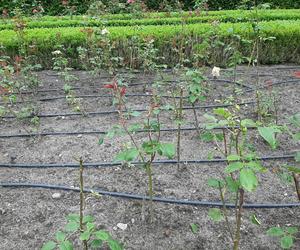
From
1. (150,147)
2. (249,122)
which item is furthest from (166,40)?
(249,122)

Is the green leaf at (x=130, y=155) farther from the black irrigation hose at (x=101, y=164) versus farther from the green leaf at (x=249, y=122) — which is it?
the black irrigation hose at (x=101, y=164)

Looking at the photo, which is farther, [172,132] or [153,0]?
[153,0]

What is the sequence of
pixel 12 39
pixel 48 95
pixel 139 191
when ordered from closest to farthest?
pixel 139 191 → pixel 48 95 → pixel 12 39

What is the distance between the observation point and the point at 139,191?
118 inches

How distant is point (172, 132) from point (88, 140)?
2.53 feet

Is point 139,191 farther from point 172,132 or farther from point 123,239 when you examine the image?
point 172,132

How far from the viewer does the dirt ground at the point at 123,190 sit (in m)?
2.56

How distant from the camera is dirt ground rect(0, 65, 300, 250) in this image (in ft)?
8.39

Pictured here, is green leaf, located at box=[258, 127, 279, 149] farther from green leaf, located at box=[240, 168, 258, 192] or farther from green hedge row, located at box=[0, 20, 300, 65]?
green hedge row, located at box=[0, 20, 300, 65]

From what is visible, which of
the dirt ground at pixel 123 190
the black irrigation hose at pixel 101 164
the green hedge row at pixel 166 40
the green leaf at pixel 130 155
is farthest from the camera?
the green hedge row at pixel 166 40

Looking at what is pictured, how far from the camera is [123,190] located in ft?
9.86

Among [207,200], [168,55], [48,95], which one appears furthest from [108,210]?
[168,55]

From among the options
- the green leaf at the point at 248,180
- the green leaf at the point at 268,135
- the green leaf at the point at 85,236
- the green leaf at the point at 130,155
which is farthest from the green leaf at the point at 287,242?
the green leaf at the point at 85,236

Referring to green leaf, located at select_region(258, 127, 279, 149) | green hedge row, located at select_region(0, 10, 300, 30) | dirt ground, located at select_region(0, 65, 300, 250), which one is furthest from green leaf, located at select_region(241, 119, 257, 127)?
green hedge row, located at select_region(0, 10, 300, 30)
